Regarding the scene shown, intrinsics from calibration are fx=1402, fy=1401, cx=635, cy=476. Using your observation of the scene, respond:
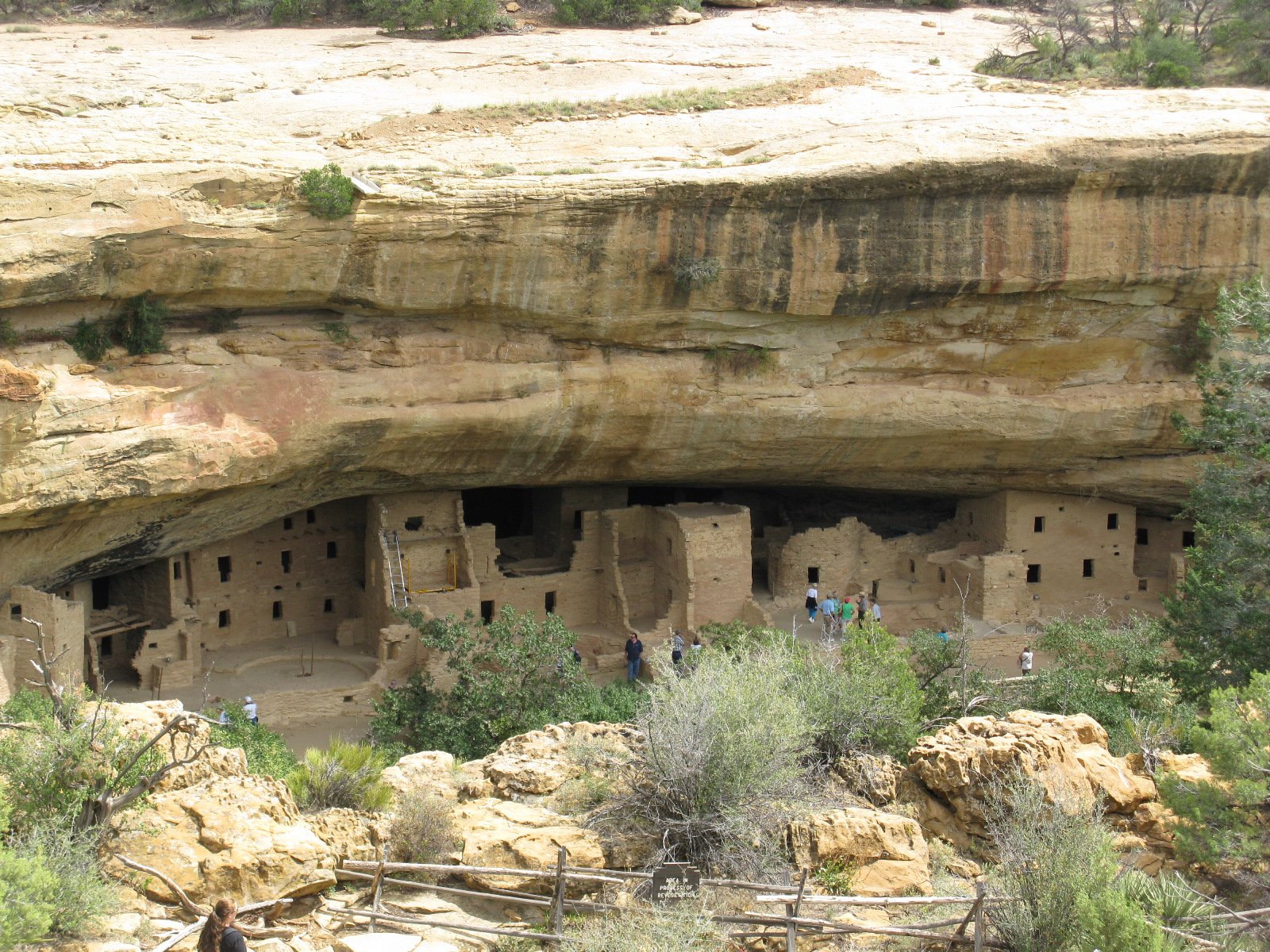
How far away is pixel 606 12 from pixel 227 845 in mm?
17160

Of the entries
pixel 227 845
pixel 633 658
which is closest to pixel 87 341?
pixel 227 845

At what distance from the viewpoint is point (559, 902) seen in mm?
9820

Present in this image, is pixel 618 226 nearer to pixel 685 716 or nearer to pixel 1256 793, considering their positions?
pixel 685 716

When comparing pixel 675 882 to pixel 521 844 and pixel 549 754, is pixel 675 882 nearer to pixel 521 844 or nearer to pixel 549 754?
pixel 521 844

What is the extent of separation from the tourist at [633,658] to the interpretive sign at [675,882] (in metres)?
10.6

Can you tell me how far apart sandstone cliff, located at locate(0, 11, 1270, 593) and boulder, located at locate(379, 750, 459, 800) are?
549 cm

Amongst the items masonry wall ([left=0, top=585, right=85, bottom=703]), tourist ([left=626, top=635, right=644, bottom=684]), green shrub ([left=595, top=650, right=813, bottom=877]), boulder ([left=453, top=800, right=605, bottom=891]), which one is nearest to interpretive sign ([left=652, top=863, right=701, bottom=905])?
green shrub ([left=595, top=650, right=813, bottom=877])

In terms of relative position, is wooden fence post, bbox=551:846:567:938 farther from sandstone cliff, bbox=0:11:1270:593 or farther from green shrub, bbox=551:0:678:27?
green shrub, bbox=551:0:678:27

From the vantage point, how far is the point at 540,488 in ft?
79.8

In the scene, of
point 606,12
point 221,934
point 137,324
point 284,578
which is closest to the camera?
point 221,934

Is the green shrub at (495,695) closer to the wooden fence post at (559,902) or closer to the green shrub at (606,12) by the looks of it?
the wooden fence post at (559,902)

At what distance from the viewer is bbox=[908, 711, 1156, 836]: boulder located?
1134 centimetres

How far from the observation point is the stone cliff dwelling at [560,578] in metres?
20.5

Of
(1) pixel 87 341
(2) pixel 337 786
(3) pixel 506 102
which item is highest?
(3) pixel 506 102
